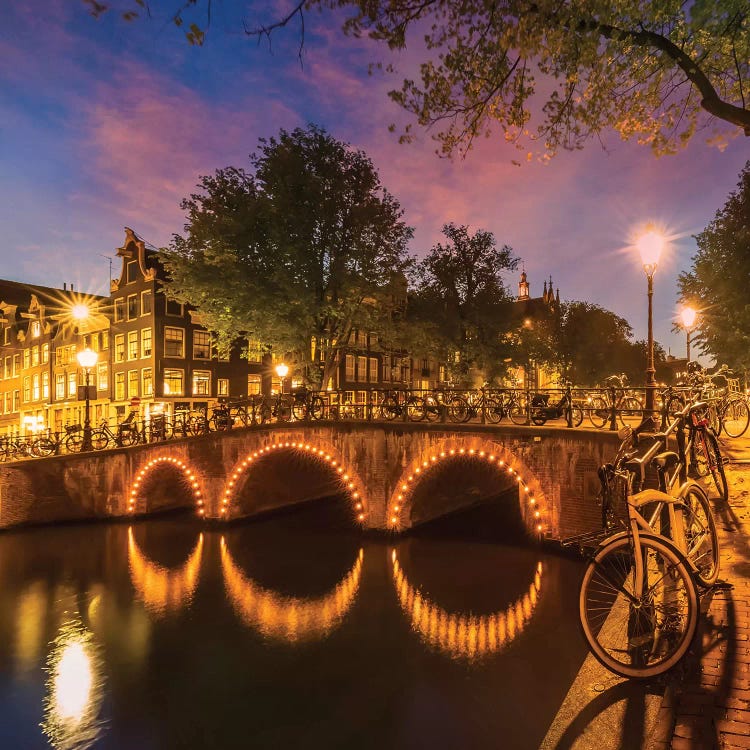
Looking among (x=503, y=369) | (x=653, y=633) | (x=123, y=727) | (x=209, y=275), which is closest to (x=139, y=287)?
(x=209, y=275)

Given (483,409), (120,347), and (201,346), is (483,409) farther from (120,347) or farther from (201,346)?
(120,347)

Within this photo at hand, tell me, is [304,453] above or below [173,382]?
below

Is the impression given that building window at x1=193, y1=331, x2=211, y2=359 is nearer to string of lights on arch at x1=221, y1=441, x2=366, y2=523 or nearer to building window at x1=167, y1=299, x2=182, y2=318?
building window at x1=167, y1=299, x2=182, y2=318

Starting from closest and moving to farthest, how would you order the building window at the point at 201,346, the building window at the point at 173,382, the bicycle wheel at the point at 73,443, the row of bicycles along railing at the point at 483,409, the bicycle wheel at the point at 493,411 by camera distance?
the row of bicycles along railing at the point at 483,409 < the bicycle wheel at the point at 493,411 < the bicycle wheel at the point at 73,443 < the building window at the point at 173,382 < the building window at the point at 201,346

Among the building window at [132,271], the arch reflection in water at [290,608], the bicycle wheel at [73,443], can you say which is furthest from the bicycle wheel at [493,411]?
the building window at [132,271]

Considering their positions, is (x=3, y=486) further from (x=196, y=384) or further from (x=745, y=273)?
(x=745, y=273)

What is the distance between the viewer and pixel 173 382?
113ft

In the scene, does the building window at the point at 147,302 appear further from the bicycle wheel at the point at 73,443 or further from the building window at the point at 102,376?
the bicycle wheel at the point at 73,443

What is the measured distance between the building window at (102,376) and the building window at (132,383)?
3141mm

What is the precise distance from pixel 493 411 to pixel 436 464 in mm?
2547

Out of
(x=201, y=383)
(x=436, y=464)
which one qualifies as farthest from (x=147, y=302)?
(x=436, y=464)

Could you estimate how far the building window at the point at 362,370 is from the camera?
43.6 metres

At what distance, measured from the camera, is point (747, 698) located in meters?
3.53

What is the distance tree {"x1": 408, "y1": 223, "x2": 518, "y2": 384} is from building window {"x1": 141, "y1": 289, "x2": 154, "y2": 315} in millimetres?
17584
